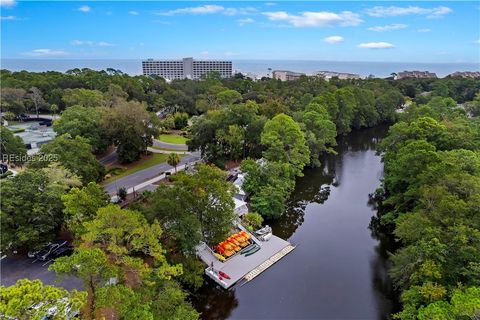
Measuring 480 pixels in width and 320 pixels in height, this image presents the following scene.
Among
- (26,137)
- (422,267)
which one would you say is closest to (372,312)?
(422,267)

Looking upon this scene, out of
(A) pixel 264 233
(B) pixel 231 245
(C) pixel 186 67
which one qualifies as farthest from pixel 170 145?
(C) pixel 186 67

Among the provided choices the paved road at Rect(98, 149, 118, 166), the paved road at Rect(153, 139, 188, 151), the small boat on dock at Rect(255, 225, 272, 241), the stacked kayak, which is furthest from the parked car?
the paved road at Rect(153, 139, 188, 151)

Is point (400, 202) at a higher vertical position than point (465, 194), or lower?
lower

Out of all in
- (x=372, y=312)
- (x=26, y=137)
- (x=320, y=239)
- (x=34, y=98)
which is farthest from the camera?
(x=34, y=98)

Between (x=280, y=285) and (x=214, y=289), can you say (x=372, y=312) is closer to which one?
(x=280, y=285)

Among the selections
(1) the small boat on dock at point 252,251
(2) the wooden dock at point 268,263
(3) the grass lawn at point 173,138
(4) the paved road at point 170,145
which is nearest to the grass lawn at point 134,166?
(4) the paved road at point 170,145
